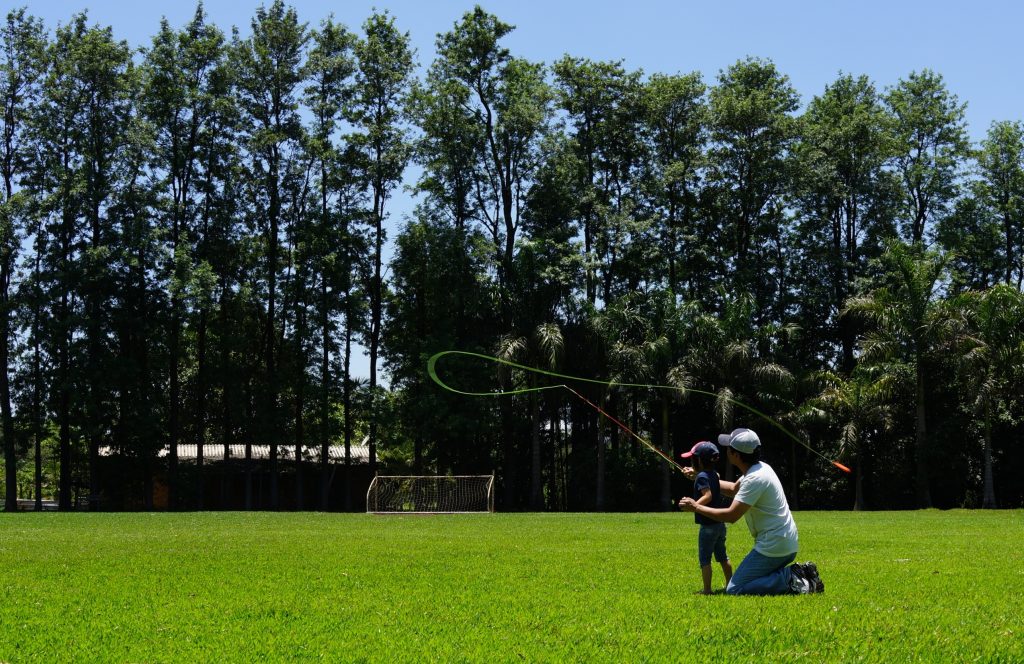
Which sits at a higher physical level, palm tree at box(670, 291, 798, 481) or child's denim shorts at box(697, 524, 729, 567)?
palm tree at box(670, 291, 798, 481)

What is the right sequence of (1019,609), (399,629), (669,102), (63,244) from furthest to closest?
(669,102) → (63,244) → (1019,609) → (399,629)

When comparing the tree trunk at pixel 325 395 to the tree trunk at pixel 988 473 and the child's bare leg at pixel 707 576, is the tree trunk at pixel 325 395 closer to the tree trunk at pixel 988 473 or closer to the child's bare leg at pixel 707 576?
the tree trunk at pixel 988 473

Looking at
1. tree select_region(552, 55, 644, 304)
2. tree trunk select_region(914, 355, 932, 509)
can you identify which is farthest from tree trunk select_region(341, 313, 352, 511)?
tree trunk select_region(914, 355, 932, 509)

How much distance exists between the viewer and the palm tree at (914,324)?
4522 cm

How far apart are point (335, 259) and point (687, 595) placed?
46.2m

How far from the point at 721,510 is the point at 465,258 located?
4400 centimetres

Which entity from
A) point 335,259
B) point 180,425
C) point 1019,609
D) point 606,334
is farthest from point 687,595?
point 180,425

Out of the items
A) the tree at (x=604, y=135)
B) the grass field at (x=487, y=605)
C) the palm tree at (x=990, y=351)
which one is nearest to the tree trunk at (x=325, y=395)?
the tree at (x=604, y=135)

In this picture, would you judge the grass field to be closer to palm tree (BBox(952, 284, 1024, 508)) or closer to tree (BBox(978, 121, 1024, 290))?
palm tree (BBox(952, 284, 1024, 508))

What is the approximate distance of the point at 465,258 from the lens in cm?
5416

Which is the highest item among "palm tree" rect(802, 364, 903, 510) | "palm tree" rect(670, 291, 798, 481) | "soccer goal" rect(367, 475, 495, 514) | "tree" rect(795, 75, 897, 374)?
"tree" rect(795, 75, 897, 374)

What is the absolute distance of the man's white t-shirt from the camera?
1054 centimetres

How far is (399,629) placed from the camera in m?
8.86

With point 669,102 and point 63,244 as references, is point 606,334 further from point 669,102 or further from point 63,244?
point 63,244
